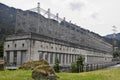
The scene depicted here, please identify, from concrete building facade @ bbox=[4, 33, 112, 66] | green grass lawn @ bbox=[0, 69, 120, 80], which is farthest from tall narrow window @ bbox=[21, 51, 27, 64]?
green grass lawn @ bbox=[0, 69, 120, 80]

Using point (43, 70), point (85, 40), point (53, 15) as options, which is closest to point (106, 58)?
point (85, 40)

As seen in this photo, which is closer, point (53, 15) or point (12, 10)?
point (53, 15)

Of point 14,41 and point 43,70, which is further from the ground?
point 14,41

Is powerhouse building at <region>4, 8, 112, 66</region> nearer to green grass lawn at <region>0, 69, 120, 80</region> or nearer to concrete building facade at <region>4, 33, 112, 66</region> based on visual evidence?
concrete building facade at <region>4, 33, 112, 66</region>

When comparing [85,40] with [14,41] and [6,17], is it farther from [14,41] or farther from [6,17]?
[14,41]

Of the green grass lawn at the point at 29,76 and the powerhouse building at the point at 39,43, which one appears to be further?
the powerhouse building at the point at 39,43

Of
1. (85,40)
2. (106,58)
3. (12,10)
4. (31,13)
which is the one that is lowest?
(106,58)

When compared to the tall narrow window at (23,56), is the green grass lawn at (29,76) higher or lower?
lower

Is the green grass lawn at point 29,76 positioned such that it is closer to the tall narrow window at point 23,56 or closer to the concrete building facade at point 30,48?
the concrete building facade at point 30,48

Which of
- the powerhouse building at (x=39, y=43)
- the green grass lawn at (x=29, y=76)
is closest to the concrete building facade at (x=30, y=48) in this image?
the powerhouse building at (x=39, y=43)

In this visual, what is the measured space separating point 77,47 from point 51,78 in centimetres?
5697

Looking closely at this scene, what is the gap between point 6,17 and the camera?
301ft

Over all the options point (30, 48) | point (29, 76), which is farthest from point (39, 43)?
point (29, 76)

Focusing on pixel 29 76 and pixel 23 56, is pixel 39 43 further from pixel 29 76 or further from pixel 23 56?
pixel 29 76
